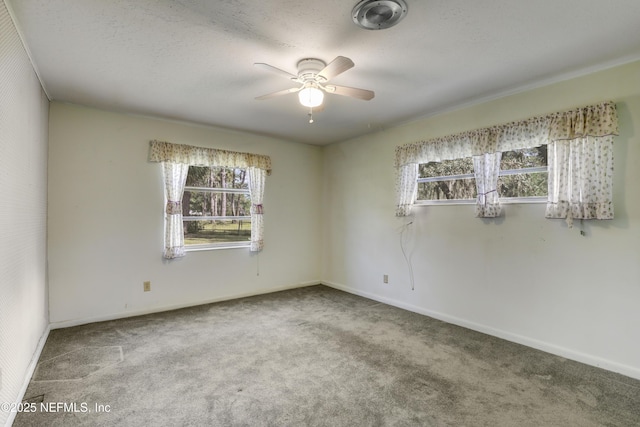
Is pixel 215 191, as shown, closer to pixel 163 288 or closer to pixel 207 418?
pixel 163 288

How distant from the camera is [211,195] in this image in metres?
4.35

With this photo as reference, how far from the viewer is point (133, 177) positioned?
372cm

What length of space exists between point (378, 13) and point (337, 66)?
39 cm

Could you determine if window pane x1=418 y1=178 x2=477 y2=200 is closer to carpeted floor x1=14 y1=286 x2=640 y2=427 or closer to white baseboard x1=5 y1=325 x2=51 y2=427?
carpeted floor x1=14 y1=286 x2=640 y2=427

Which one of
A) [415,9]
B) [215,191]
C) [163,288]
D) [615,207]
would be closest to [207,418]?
[163,288]

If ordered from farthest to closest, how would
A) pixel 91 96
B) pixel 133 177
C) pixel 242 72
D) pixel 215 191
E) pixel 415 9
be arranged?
pixel 215 191
pixel 133 177
pixel 91 96
pixel 242 72
pixel 415 9

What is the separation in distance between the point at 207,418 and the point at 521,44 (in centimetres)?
324

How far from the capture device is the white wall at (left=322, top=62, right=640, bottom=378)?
241 centimetres

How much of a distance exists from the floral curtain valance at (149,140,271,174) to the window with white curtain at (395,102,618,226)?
6.91 feet

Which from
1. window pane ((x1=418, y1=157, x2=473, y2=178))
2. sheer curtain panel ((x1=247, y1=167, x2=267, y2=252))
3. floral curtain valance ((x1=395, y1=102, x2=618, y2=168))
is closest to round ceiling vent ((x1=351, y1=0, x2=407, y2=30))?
floral curtain valance ((x1=395, y1=102, x2=618, y2=168))

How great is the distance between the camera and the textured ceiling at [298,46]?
1833mm

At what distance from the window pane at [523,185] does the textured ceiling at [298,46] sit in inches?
33.4

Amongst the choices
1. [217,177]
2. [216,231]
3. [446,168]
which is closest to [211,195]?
[217,177]

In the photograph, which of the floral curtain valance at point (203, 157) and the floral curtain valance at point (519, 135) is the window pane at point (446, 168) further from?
the floral curtain valance at point (203, 157)
